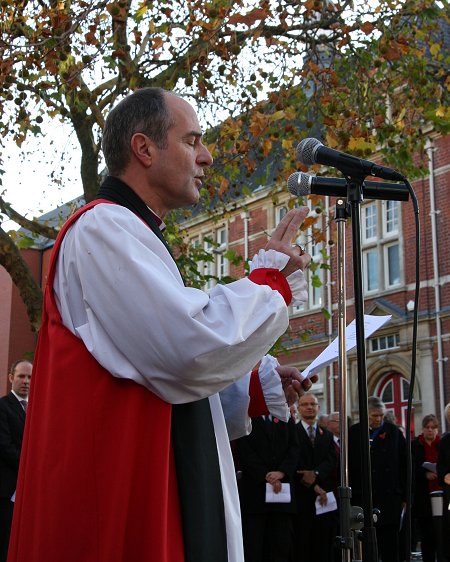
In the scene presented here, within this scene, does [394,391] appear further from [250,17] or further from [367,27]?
[250,17]

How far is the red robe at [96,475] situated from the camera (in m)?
2.10

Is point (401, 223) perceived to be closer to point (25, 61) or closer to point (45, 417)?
point (25, 61)

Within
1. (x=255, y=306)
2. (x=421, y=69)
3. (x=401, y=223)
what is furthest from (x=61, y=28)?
(x=401, y=223)

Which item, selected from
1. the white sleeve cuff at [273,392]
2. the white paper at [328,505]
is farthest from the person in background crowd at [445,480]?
the white sleeve cuff at [273,392]

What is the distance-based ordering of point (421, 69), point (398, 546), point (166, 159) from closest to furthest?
point (166, 159) < point (398, 546) < point (421, 69)

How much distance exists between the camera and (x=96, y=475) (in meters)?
2.14

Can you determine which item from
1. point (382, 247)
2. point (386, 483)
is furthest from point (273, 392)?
point (382, 247)

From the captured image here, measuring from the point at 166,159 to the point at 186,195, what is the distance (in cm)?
13

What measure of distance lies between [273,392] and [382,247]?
23582mm

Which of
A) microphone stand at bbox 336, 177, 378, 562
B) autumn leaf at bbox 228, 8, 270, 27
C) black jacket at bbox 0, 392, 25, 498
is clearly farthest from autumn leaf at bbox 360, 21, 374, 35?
microphone stand at bbox 336, 177, 378, 562

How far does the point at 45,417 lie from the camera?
2236 millimetres

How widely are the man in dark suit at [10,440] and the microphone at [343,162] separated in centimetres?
478

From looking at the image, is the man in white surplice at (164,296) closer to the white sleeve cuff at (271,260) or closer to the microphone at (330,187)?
the white sleeve cuff at (271,260)

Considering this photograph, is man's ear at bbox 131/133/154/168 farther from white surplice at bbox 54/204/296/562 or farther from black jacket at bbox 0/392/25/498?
black jacket at bbox 0/392/25/498
